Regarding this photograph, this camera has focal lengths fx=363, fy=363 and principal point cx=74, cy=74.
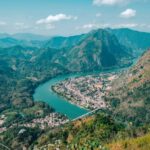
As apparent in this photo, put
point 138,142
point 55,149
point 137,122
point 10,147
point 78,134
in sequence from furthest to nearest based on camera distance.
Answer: point 137,122
point 10,147
point 78,134
point 55,149
point 138,142

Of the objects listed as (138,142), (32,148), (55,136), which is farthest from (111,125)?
(138,142)

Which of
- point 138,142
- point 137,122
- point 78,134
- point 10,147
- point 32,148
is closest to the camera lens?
point 138,142

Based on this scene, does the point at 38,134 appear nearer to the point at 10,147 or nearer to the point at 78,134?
the point at 10,147

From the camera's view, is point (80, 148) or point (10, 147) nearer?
point (80, 148)

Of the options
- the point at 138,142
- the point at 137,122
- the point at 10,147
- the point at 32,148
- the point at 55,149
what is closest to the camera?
the point at 138,142

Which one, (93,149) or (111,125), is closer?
(93,149)

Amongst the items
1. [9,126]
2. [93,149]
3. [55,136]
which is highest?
[93,149]

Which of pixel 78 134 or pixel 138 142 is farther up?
pixel 138 142

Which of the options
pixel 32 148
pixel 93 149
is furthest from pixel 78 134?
pixel 93 149

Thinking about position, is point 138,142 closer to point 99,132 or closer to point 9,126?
point 99,132
